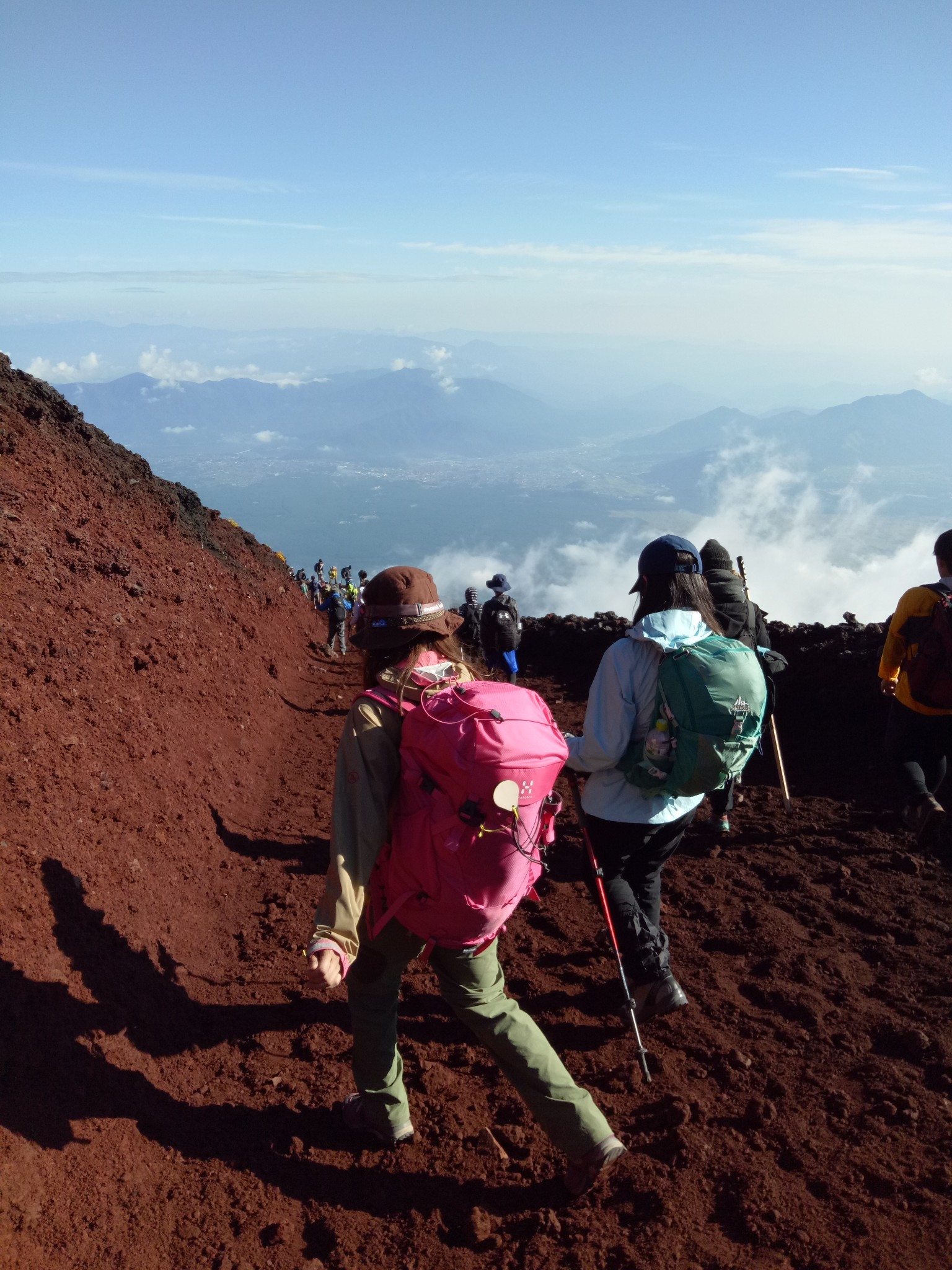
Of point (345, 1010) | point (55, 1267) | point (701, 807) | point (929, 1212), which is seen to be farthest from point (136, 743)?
point (929, 1212)

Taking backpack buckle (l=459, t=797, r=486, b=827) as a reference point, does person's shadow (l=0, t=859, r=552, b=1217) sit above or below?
below

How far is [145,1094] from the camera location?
11.3 feet

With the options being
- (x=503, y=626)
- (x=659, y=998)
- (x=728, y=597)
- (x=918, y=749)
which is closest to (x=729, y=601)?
(x=728, y=597)

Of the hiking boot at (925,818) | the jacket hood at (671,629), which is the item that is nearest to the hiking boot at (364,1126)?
the jacket hood at (671,629)

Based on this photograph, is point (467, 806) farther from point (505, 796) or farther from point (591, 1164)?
point (591, 1164)

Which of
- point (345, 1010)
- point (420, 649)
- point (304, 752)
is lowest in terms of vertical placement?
point (304, 752)

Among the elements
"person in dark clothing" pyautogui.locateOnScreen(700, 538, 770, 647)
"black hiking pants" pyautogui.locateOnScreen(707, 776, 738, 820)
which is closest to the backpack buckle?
"person in dark clothing" pyautogui.locateOnScreen(700, 538, 770, 647)

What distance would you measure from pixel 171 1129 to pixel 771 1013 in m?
2.85

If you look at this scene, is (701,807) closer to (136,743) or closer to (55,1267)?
(136,743)

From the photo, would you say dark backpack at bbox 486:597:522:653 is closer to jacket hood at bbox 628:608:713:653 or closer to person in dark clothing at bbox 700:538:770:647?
person in dark clothing at bbox 700:538:770:647

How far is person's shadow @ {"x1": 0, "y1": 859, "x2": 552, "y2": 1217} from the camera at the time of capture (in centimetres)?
302

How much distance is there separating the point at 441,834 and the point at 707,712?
1229mm

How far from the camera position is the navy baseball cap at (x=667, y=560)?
3.50 m

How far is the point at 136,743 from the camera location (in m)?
6.27
